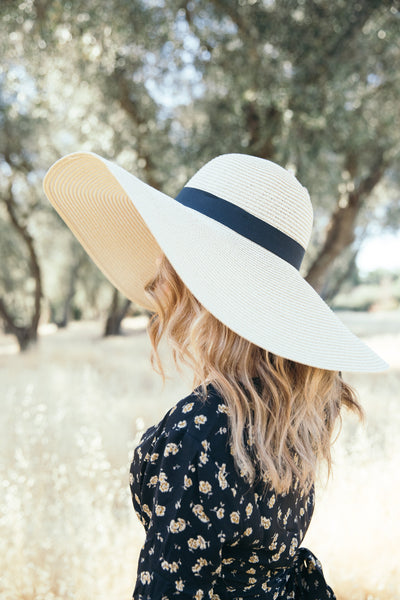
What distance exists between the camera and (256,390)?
4.33 feet

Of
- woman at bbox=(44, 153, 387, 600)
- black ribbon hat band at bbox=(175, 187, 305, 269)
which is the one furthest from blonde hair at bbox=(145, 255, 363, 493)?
black ribbon hat band at bbox=(175, 187, 305, 269)

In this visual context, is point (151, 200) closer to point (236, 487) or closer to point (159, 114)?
point (236, 487)

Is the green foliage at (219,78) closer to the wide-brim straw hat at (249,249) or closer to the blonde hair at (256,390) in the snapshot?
the wide-brim straw hat at (249,249)

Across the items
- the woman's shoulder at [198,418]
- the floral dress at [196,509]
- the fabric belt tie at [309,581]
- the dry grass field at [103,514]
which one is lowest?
the dry grass field at [103,514]

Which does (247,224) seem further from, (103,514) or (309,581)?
(103,514)

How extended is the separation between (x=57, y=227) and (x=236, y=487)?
15.0 metres

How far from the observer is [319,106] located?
257 inches

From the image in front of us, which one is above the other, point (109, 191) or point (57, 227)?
point (109, 191)

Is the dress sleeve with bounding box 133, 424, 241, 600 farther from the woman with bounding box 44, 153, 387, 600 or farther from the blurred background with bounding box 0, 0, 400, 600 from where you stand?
the blurred background with bounding box 0, 0, 400, 600

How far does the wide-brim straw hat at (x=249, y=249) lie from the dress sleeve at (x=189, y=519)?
321 mm

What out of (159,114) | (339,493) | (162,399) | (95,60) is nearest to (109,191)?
(339,493)

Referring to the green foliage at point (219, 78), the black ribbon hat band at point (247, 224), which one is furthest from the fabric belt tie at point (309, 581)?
the green foliage at point (219, 78)

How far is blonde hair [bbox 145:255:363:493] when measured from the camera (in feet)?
4.01

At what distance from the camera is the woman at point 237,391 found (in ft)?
3.74
